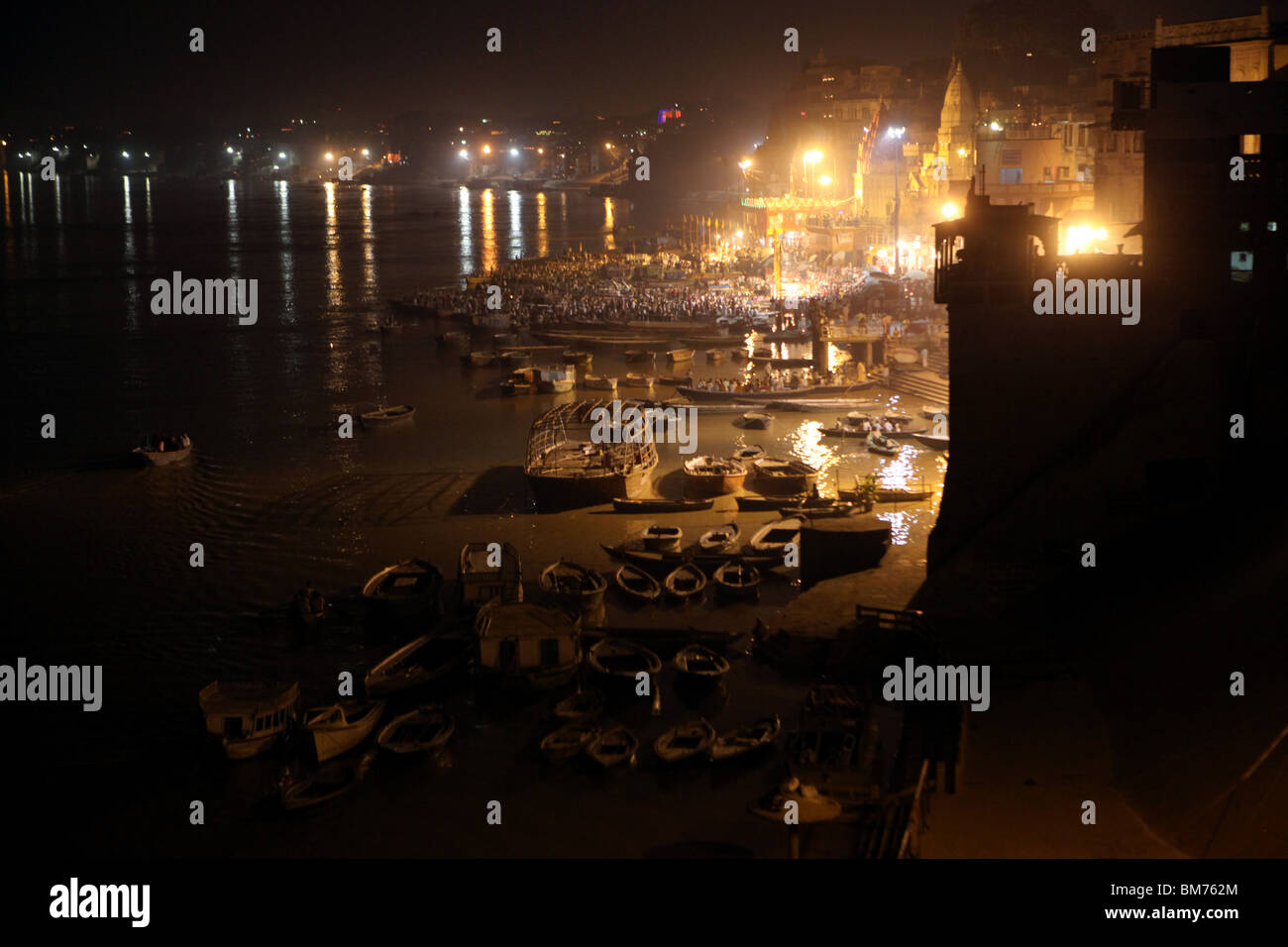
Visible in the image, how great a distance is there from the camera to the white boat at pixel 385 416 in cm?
3903

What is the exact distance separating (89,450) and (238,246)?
322 ft

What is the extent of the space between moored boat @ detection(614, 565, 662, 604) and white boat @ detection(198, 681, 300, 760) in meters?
6.92

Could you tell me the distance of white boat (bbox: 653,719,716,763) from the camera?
16422 mm

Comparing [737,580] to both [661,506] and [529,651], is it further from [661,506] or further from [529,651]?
[661,506]

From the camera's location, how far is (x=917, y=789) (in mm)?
11883

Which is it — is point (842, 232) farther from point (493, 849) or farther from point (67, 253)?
point (67, 253)

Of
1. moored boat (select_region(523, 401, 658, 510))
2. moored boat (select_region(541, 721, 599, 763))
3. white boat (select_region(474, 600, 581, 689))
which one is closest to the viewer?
moored boat (select_region(541, 721, 599, 763))

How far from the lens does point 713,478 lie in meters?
29.0

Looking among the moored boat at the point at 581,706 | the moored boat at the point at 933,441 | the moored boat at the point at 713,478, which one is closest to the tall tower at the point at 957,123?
the moored boat at the point at 933,441

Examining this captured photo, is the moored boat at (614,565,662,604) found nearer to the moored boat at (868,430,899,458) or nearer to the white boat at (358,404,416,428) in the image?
the moored boat at (868,430,899,458)

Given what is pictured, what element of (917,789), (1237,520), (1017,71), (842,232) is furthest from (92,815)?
(1017,71)

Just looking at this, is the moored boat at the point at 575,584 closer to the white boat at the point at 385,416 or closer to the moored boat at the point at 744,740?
the moored boat at the point at 744,740

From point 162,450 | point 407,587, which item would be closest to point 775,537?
point 407,587

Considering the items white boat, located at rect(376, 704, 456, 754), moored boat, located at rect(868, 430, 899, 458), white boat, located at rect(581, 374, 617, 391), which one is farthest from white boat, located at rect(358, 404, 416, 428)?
white boat, located at rect(376, 704, 456, 754)
